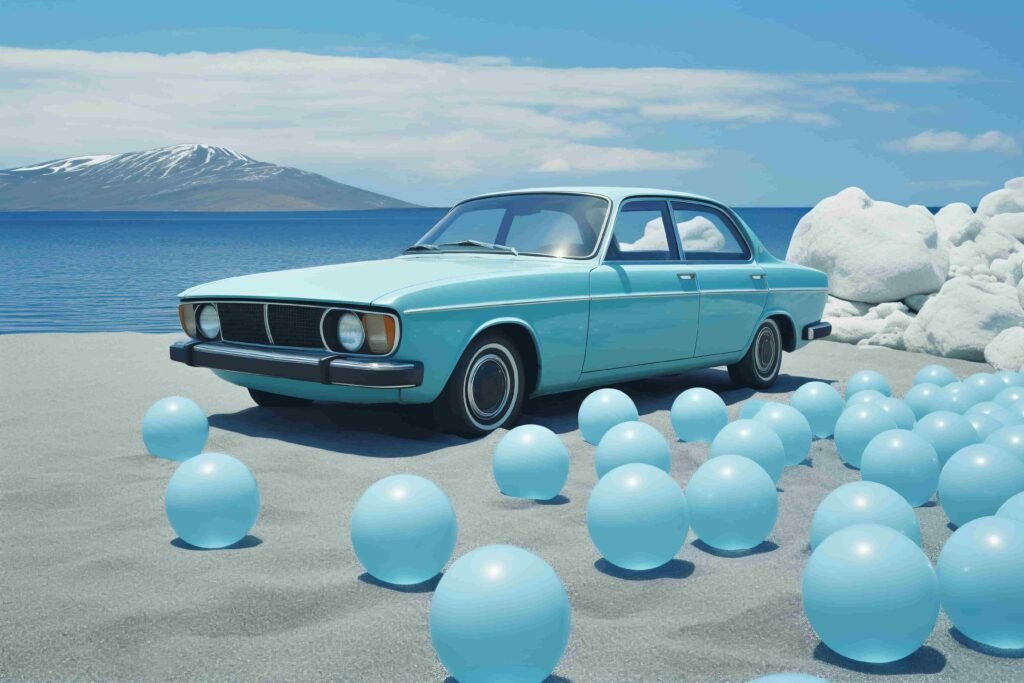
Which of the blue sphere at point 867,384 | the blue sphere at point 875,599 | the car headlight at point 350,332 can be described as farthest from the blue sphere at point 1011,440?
the car headlight at point 350,332

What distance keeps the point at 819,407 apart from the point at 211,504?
400cm

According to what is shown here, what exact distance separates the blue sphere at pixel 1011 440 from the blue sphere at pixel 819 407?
1.22m

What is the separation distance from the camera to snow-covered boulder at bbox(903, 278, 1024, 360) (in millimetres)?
10531

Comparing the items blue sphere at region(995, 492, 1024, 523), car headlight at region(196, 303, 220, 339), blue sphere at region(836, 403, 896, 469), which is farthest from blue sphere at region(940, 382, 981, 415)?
car headlight at region(196, 303, 220, 339)

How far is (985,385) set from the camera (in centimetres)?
732

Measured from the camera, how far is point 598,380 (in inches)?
265

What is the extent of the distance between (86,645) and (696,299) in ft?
17.3

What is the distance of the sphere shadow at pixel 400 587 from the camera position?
353cm

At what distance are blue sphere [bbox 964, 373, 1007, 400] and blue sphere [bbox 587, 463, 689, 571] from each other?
422cm

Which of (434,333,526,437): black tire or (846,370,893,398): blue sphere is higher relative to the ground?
(434,333,526,437): black tire

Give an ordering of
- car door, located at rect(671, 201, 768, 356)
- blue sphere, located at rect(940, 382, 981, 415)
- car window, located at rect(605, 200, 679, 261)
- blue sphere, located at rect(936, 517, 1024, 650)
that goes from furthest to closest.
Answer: car door, located at rect(671, 201, 768, 356) → car window, located at rect(605, 200, 679, 261) → blue sphere, located at rect(940, 382, 981, 415) → blue sphere, located at rect(936, 517, 1024, 650)

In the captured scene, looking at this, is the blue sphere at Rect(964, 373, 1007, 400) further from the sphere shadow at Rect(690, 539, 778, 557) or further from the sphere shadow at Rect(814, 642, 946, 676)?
the sphere shadow at Rect(814, 642, 946, 676)

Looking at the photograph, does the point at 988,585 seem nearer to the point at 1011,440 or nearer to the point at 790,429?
the point at 1011,440

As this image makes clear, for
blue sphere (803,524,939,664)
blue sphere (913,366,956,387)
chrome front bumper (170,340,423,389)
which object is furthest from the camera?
blue sphere (913,366,956,387)
